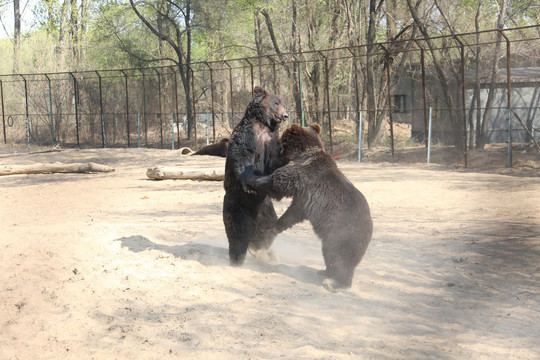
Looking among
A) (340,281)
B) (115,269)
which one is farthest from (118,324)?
(340,281)

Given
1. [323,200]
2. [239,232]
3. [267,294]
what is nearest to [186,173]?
[239,232]

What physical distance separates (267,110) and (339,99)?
26171 millimetres

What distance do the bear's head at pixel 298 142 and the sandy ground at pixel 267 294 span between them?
1.35 metres

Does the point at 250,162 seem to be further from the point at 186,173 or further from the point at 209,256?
the point at 186,173

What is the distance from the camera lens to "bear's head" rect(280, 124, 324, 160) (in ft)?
19.0

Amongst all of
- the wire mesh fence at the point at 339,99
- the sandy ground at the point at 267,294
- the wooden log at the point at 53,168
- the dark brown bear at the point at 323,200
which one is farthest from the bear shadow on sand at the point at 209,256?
the wire mesh fence at the point at 339,99

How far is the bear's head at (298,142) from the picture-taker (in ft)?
19.0

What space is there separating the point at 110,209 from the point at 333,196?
6.00 metres

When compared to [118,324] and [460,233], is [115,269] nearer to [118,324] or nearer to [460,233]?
[118,324]

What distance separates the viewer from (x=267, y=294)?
5.32 meters

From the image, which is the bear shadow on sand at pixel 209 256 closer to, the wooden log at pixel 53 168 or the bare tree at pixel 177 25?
the wooden log at pixel 53 168

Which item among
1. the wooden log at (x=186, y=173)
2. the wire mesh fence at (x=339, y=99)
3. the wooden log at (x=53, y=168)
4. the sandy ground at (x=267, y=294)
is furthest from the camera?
the wire mesh fence at (x=339, y=99)

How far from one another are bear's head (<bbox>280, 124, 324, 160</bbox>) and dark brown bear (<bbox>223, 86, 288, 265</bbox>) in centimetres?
19

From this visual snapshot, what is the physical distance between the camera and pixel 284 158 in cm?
593
